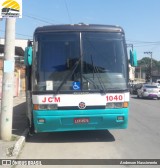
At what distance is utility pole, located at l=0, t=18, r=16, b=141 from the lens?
9969 millimetres

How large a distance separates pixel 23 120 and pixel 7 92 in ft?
15.5

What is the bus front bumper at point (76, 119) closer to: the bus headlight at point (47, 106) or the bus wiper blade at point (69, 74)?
the bus headlight at point (47, 106)

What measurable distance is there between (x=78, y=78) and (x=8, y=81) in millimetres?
1808

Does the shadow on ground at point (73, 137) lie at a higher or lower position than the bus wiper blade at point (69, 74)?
lower

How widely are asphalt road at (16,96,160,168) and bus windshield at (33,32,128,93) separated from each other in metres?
1.43

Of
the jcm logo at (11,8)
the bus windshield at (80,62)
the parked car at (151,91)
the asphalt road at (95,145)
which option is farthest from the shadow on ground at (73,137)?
the parked car at (151,91)

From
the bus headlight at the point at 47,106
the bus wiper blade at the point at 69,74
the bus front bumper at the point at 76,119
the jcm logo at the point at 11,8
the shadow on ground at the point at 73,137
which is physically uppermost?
the jcm logo at the point at 11,8

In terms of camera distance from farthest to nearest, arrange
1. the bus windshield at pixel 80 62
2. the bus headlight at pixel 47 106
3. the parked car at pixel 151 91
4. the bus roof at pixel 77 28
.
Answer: the parked car at pixel 151 91, the bus roof at pixel 77 28, the bus windshield at pixel 80 62, the bus headlight at pixel 47 106

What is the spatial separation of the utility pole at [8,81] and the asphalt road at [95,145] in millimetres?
675

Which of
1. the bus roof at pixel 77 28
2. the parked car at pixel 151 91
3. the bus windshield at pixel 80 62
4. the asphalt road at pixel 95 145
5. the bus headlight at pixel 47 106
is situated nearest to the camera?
the asphalt road at pixel 95 145

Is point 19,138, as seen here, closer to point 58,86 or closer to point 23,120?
point 58,86

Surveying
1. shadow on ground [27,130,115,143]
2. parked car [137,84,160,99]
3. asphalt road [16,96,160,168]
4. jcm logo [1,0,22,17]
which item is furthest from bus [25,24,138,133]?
parked car [137,84,160,99]

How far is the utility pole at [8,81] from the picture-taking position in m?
9.97

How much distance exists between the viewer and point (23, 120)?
1461 centimetres
